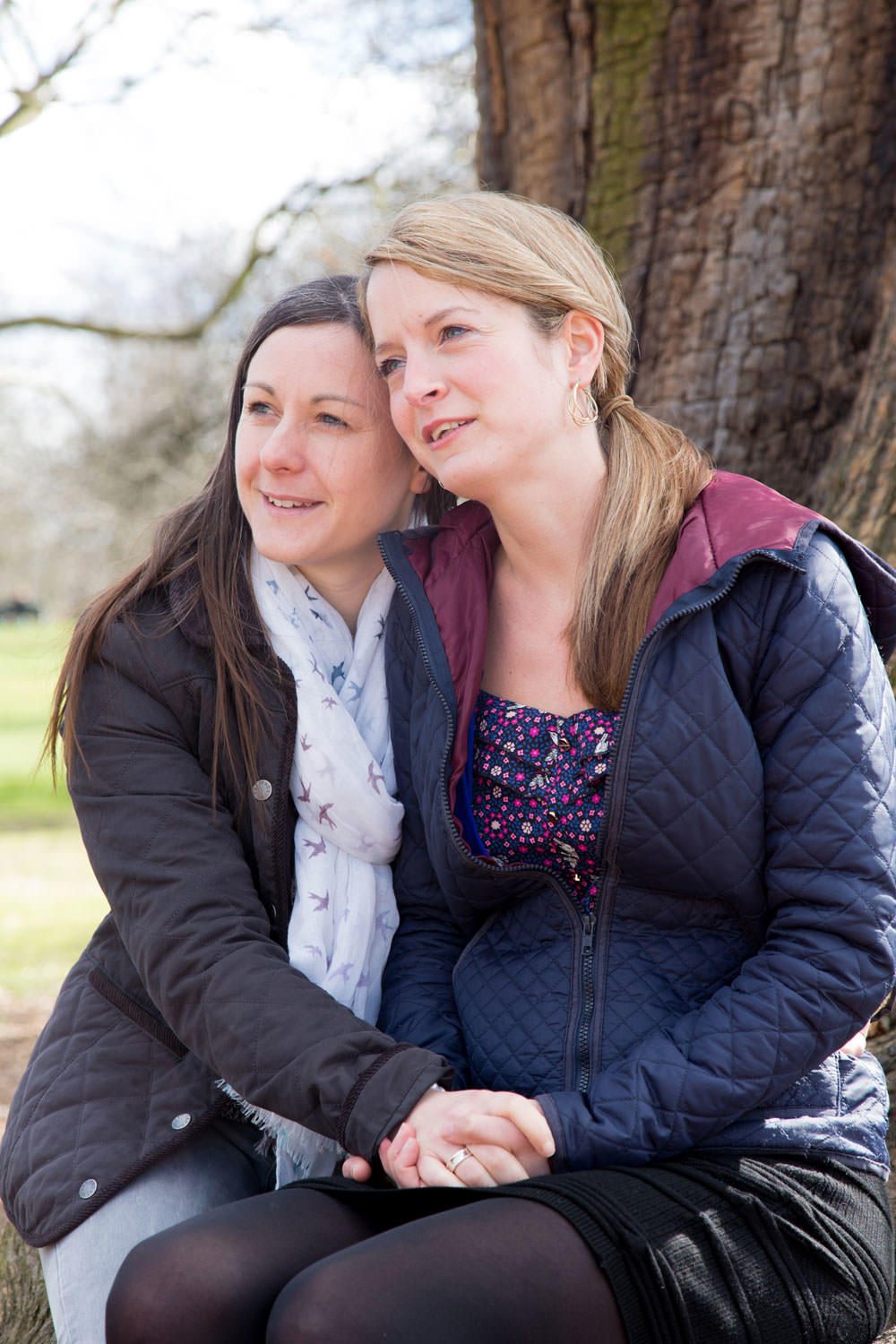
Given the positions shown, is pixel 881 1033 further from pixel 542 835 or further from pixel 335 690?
pixel 335 690

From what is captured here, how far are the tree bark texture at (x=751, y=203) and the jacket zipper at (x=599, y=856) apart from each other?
1.32m

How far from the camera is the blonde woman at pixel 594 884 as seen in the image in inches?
65.8

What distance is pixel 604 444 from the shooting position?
2.29 meters

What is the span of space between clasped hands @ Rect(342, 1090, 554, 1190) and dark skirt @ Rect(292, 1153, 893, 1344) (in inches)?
1.5

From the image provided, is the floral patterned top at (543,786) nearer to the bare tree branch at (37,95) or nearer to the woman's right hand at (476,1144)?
the woman's right hand at (476,1144)

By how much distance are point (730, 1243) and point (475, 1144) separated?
0.39 meters

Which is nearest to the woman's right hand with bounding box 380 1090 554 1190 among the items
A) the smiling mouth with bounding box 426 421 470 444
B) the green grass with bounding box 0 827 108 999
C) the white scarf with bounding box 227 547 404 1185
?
the white scarf with bounding box 227 547 404 1185

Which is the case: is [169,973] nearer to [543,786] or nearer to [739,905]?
[543,786]

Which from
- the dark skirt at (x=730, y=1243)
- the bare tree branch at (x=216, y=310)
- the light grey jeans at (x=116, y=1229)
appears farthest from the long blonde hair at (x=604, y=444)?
the bare tree branch at (x=216, y=310)

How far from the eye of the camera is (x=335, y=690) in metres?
2.36

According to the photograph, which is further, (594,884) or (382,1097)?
(594,884)

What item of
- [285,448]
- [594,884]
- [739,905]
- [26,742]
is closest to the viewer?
[739,905]

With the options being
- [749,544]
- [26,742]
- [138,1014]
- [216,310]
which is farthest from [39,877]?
[26,742]

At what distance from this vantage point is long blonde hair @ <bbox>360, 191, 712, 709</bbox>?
2.07 m
